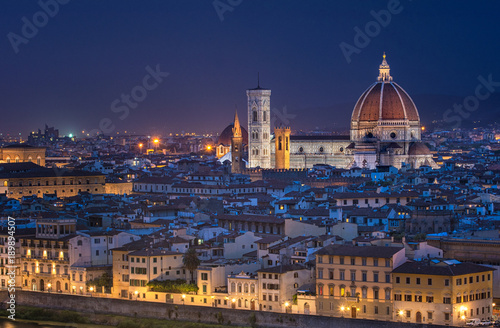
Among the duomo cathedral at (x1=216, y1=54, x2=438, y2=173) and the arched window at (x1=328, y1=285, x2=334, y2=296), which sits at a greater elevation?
the duomo cathedral at (x1=216, y1=54, x2=438, y2=173)

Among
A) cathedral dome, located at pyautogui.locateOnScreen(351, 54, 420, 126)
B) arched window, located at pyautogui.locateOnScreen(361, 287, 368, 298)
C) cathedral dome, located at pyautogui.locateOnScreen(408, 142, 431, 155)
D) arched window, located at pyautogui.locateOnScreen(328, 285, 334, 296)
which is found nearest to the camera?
arched window, located at pyautogui.locateOnScreen(361, 287, 368, 298)

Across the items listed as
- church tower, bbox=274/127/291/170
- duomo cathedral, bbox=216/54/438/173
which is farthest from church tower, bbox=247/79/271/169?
church tower, bbox=274/127/291/170

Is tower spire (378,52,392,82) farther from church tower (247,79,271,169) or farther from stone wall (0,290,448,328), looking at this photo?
stone wall (0,290,448,328)

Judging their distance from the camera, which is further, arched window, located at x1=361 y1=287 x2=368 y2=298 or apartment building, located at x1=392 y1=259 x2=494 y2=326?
arched window, located at x1=361 y1=287 x2=368 y2=298

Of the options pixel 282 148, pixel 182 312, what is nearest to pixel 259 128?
pixel 282 148

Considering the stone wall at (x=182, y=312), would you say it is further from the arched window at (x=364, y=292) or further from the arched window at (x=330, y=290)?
the arched window at (x=364, y=292)

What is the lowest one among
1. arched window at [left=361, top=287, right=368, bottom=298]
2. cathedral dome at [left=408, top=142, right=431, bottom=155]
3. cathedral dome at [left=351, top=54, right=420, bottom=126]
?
arched window at [left=361, top=287, right=368, bottom=298]

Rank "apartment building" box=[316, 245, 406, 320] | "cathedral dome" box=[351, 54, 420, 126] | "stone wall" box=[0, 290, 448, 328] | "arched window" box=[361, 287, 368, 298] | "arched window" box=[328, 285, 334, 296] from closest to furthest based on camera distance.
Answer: "stone wall" box=[0, 290, 448, 328] < "apartment building" box=[316, 245, 406, 320] < "arched window" box=[361, 287, 368, 298] < "arched window" box=[328, 285, 334, 296] < "cathedral dome" box=[351, 54, 420, 126]

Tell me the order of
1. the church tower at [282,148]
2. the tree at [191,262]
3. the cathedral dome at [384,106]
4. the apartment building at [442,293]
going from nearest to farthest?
the apartment building at [442,293]
the tree at [191,262]
the church tower at [282,148]
the cathedral dome at [384,106]

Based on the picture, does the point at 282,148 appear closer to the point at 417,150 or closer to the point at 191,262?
the point at 417,150

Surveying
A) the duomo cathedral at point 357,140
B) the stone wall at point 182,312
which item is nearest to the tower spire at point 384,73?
the duomo cathedral at point 357,140
